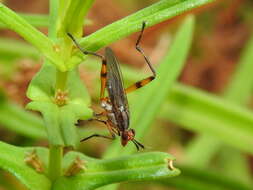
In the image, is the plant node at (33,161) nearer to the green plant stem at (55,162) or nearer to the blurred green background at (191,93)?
the green plant stem at (55,162)

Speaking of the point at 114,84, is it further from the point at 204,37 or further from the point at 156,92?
the point at 204,37

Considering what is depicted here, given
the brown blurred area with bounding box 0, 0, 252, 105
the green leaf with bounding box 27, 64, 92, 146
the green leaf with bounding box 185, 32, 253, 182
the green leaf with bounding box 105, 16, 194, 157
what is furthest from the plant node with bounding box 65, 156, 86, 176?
the brown blurred area with bounding box 0, 0, 252, 105

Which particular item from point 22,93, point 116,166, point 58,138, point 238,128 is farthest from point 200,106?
point 58,138

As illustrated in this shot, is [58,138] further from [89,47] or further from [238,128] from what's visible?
[238,128]

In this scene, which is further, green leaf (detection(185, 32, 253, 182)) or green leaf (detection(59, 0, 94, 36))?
green leaf (detection(185, 32, 253, 182))

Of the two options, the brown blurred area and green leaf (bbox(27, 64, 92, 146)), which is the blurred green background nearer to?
the brown blurred area

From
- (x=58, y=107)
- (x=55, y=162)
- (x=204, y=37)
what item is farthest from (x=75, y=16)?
(x=204, y=37)
